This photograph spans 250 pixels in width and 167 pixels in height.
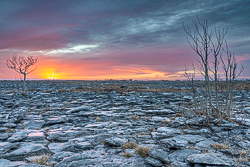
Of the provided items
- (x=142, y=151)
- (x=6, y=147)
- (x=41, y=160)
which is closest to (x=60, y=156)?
(x=41, y=160)

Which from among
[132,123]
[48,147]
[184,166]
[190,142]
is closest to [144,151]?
[184,166]

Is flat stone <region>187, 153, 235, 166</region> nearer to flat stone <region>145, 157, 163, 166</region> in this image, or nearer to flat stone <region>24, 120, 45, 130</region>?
flat stone <region>145, 157, 163, 166</region>

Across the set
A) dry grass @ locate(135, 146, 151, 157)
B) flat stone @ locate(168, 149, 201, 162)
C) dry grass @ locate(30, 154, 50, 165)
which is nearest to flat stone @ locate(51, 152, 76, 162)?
dry grass @ locate(30, 154, 50, 165)

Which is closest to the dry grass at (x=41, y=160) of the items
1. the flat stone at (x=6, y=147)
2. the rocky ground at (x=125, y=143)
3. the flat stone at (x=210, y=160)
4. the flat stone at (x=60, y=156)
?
the rocky ground at (x=125, y=143)

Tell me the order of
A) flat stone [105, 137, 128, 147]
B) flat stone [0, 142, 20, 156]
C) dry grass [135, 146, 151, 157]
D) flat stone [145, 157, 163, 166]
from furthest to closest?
flat stone [105, 137, 128, 147], flat stone [0, 142, 20, 156], dry grass [135, 146, 151, 157], flat stone [145, 157, 163, 166]

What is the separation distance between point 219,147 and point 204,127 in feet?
6.22

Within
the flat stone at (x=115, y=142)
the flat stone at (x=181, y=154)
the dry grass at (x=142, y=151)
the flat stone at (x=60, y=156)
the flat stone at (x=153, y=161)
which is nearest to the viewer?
the flat stone at (x=153, y=161)

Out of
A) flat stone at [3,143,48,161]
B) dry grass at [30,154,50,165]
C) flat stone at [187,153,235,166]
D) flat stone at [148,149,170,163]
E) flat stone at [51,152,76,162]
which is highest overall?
flat stone at [187,153,235,166]

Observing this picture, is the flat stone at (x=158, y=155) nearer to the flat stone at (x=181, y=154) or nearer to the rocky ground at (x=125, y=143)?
the rocky ground at (x=125, y=143)

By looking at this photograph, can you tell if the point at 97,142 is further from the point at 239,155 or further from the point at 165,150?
the point at 239,155

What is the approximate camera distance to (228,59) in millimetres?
6402

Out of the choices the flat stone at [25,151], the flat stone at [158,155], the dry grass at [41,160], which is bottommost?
the flat stone at [25,151]

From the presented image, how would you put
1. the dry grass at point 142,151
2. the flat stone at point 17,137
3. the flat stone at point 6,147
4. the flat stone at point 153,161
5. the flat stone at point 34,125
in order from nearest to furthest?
the flat stone at point 153,161 → the dry grass at point 142,151 → the flat stone at point 6,147 → the flat stone at point 17,137 → the flat stone at point 34,125

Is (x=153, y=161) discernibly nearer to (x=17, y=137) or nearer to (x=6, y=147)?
(x=6, y=147)
